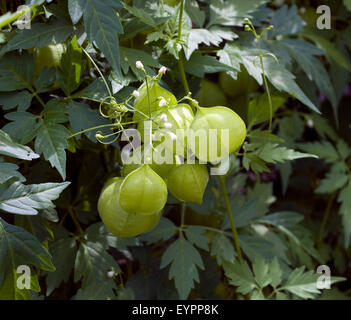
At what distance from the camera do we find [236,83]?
3.08ft

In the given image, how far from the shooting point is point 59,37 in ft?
2.22

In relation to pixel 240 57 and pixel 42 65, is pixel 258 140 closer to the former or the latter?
pixel 240 57

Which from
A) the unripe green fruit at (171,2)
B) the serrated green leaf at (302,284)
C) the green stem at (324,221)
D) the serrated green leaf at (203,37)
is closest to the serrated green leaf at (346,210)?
the green stem at (324,221)

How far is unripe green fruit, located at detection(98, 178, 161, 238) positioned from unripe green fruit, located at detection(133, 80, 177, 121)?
111mm

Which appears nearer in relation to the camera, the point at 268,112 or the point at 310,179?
the point at 268,112

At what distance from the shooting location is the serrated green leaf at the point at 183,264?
2.60 feet

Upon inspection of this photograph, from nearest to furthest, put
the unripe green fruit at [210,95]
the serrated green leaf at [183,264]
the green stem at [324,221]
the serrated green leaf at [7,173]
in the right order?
1. the serrated green leaf at [7,173]
2. the serrated green leaf at [183,264]
3. the unripe green fruit at [210,95]
4. the green stem at [324,221]

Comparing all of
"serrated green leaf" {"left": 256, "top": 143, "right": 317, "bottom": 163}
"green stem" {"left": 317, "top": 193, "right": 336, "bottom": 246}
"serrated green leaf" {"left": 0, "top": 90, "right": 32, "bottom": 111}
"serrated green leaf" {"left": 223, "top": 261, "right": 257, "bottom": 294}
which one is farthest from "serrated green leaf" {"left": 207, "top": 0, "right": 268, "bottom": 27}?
"green stem" {"left": 317, "top": 193, "right": 336, "bottom": 246}

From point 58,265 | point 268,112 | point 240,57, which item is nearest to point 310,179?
point 268,112

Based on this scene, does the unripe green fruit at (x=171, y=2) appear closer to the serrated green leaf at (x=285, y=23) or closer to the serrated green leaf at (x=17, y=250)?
the serrated green leaf at (x=285, y=23)

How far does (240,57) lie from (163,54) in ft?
0.44

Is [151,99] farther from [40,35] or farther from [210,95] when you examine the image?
[210,95]

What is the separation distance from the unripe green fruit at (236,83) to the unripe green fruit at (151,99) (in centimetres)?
32

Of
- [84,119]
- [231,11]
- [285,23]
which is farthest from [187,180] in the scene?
[285,23]
